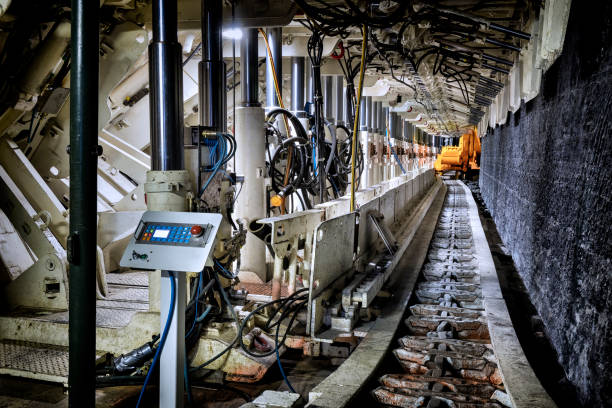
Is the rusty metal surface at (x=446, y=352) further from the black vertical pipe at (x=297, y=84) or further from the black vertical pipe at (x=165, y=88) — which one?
the black vertical pipe at (x=297, y=84)

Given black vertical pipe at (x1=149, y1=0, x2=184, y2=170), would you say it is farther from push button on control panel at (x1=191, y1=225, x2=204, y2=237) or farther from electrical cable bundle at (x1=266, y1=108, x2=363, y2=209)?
electrical cable bundle at (x1=266, y1=108, x2=363, y2=209)

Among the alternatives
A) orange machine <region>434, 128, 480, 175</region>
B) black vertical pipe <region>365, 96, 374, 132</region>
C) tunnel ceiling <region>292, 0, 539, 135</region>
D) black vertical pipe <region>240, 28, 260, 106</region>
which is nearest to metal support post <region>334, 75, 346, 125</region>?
tunnel ceiling <region>292, 0, 539, 135</region>

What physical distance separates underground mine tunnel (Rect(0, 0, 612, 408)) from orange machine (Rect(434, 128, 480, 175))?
907 inches

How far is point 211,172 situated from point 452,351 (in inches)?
85.2

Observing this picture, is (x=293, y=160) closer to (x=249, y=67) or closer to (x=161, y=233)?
(x=249, y=67)

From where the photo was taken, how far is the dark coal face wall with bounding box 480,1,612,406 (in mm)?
2752

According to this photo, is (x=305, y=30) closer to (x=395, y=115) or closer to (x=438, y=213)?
(x=438, y=213)

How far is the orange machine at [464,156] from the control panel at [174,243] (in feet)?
92.4

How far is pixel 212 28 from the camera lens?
4137 mm

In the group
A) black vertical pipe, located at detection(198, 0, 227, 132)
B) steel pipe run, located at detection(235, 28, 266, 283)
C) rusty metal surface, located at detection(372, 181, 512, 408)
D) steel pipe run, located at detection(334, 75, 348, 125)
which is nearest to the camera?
rusty metal surface, located at detection(372, 181, 512, 408)

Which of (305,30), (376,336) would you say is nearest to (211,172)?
(376,336)

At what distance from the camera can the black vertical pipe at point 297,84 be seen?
8359mm

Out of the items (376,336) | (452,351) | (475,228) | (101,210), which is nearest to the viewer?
(452,351)

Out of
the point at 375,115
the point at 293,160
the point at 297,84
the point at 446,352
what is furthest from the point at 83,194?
the point at 375,115
